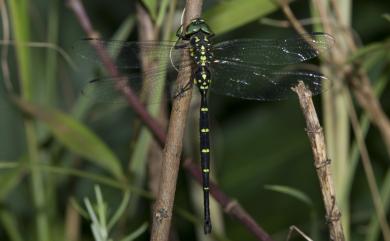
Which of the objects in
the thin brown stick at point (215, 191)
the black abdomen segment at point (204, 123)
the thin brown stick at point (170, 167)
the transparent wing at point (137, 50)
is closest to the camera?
the thin brown stick at point (170, 167)

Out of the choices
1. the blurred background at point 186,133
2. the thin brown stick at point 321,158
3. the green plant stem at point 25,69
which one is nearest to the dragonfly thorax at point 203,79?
the blurred background at point 186,133

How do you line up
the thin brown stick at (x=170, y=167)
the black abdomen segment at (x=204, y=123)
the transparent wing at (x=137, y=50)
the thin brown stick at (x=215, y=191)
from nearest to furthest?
1. the thin brown stick at (x=170, y=167)
2. the thin brown stick at (x=215, y=191)
3. the black abdomen segment at (x=204, y=123)
4. the transparent wing at (x=137, y=50)

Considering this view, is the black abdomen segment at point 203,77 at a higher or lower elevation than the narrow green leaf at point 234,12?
lower

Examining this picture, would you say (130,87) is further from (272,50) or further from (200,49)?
(272,50)

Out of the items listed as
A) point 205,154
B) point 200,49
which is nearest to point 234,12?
point 200,49

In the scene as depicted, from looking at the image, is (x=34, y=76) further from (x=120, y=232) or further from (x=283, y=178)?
(x=283, y=178)

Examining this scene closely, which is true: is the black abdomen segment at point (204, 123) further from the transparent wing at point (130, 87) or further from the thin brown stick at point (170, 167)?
the thin brown stick at point (170, 167)
